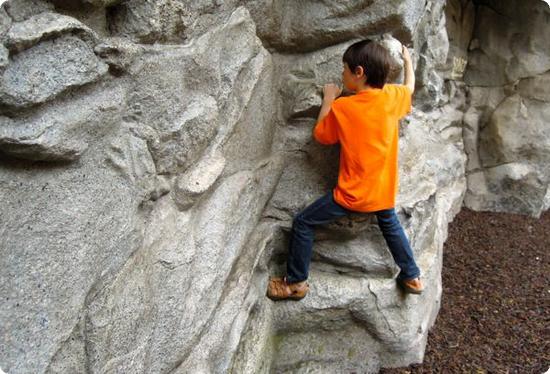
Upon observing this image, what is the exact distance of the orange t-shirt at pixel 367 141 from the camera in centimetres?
207

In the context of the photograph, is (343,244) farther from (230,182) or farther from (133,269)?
(133,269)

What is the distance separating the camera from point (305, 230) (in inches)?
91.2

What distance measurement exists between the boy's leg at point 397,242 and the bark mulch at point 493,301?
504 millimetres

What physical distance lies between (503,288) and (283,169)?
1.70 meters

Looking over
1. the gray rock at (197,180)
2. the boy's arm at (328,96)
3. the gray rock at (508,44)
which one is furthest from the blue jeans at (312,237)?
the gray rock at (508,44)

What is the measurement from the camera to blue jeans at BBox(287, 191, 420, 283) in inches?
89.3

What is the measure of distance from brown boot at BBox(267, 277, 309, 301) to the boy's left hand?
2.68ft

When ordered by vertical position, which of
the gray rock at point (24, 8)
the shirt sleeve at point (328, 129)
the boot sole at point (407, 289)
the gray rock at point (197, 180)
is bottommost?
the boot sole at point (407, 289)

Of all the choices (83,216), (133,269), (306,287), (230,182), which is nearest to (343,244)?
(306,287)

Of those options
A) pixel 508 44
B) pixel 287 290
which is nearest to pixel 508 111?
pixel 508 44

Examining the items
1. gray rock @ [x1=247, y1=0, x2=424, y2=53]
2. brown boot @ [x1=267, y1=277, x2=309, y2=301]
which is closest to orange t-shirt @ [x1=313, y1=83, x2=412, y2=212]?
gray rock @ [x1=247, y1=0, x2=424, y2=53]

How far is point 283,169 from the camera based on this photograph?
8.20ft

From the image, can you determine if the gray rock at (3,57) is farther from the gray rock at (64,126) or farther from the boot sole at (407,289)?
the boot sole at (407,289)

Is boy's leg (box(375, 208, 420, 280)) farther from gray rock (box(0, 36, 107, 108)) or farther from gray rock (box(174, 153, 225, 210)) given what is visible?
gray rock (box(0, 36, 107, 108))
